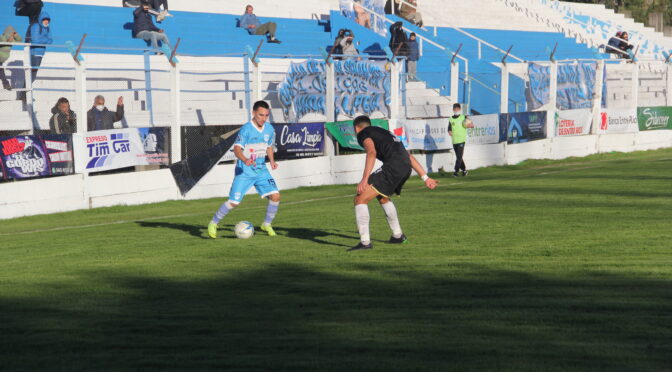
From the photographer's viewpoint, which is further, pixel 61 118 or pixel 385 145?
pixel 61 118

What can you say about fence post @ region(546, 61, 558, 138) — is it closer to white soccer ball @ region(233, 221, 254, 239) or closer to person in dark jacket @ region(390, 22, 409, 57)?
person in dark jacket @ region(390, 22, 409, 57)

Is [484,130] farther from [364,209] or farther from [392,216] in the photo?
[364,209]

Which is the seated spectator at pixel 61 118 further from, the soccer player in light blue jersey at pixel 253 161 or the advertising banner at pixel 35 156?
the soccer player in light blue jersey at pixel 253 161

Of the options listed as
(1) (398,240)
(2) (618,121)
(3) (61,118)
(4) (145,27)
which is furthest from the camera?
(2) (618,121)

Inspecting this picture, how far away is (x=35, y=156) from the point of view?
18281 mm

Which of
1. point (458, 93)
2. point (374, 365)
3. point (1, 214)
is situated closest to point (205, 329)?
point (374, 365)

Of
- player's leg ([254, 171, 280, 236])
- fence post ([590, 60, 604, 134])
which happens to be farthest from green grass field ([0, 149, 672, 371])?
fence post ([590, 60, 604, 134])

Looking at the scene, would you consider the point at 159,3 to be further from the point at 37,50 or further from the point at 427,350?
the point at 427,350

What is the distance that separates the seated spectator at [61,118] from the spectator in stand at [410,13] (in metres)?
23.1

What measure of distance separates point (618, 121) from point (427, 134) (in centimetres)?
1008

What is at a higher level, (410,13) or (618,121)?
(410,13)

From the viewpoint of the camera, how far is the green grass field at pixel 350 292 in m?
7.16

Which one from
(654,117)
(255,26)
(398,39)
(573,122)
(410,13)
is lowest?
(573,122)

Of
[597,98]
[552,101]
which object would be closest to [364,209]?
[552,101]
